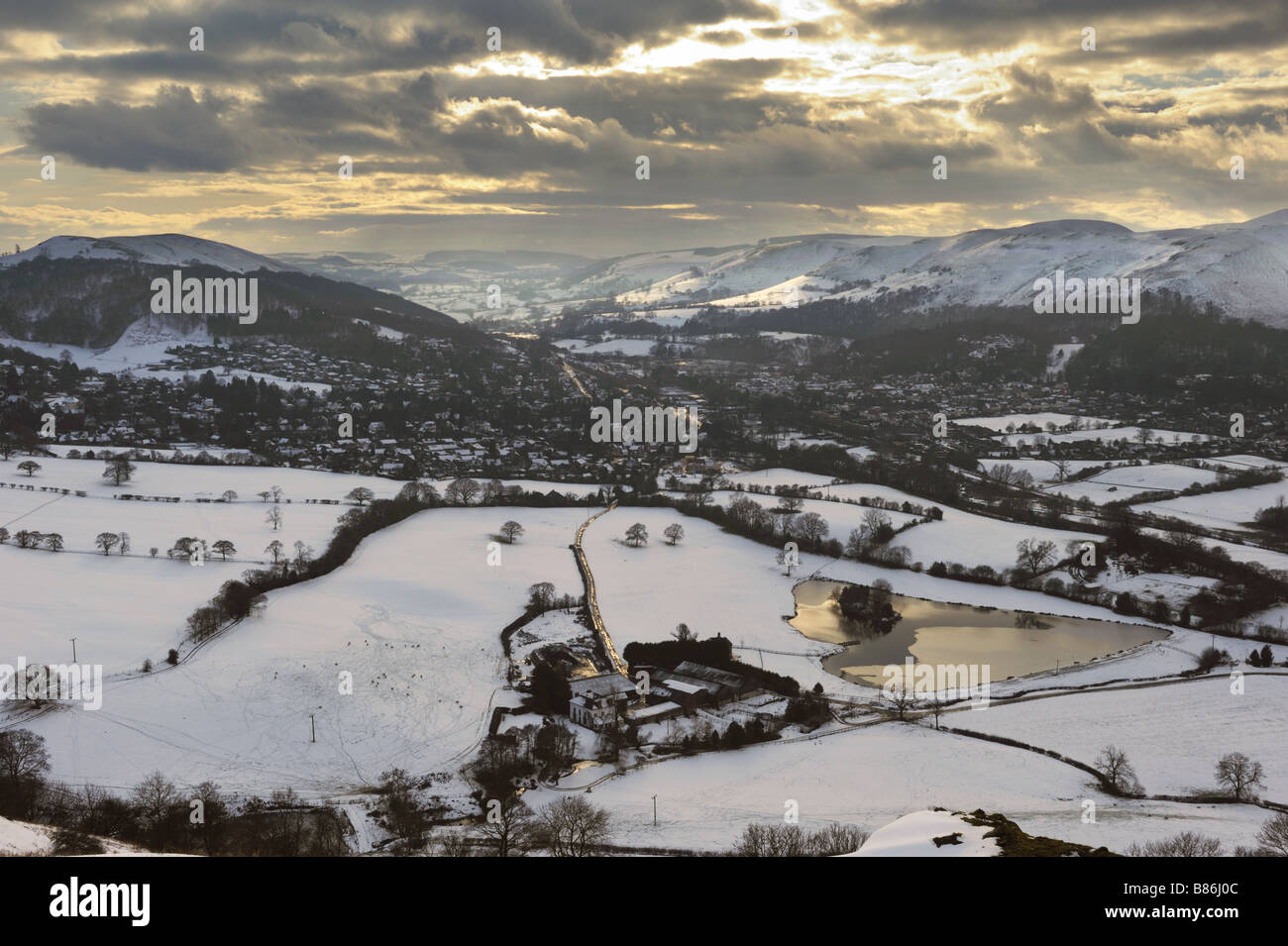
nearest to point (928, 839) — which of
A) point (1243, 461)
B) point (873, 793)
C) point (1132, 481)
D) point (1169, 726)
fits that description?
point (873, 793)

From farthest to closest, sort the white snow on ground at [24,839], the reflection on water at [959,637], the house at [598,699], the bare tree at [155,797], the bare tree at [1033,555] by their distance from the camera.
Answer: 1. the bare tree at [1033,555]
2. the reflection on water at [959,637]
3. the house at [598,699]
4. the bare tree at [155,797]
5. the white snow on ground at [24,839]

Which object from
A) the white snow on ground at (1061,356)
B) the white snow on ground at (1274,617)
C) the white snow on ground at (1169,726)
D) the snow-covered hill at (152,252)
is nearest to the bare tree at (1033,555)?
the white snow on ground at (1274,617)

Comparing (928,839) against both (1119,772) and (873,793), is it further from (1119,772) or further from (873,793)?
(1119,772)

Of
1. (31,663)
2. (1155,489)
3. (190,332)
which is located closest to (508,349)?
(190,332)

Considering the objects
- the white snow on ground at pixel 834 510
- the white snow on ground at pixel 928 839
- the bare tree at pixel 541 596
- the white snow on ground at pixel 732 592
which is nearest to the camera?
the white snow on ground at pixel 928 839

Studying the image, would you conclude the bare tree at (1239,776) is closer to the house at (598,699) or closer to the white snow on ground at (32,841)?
the house at (598,699)

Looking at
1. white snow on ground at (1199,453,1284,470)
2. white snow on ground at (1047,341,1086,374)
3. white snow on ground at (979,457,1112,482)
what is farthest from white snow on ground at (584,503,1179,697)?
white snow on ground at (1047,341,1086,374)

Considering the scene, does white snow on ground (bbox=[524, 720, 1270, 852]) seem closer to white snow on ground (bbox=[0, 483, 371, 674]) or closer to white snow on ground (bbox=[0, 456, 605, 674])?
white snow on ground (bbox=[0, 483, 371, 674])
